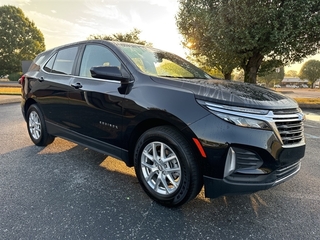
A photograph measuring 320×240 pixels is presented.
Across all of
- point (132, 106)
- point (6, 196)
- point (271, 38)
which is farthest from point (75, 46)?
point (271, 38)

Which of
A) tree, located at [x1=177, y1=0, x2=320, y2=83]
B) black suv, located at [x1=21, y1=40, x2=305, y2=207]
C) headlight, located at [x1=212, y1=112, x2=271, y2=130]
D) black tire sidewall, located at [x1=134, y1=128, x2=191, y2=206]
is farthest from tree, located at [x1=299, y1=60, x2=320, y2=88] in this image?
black tire sidewall, located at [x1=134, y1=128, x2=191, y2=206]

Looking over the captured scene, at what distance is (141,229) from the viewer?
195 centimetres

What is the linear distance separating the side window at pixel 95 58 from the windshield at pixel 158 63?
18cm

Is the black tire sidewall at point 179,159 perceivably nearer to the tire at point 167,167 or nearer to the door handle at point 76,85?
the tire at point 167,167

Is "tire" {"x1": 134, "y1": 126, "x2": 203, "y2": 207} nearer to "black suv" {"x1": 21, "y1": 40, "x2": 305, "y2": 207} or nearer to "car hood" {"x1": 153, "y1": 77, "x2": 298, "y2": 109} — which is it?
"black suv" {"x1": 21, "y1": 40, "x2": 305, "y2": 207}

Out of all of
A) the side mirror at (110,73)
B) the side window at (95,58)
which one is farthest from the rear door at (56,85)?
the side mirror at (110,73)

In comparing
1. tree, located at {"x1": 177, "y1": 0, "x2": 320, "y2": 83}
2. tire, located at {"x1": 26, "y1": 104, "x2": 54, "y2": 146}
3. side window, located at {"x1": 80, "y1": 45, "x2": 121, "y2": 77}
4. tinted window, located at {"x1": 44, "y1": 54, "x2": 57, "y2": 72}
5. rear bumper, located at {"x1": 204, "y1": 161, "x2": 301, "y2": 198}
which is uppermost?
tree, located at {"x1": 177, "y1": 0, "x2": 320, "y2": 83}

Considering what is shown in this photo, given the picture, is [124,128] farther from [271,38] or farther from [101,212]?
[271,38]

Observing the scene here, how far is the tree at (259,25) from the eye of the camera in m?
9.18

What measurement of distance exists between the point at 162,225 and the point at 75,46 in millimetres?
2769

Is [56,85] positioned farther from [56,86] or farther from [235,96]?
[235,96]

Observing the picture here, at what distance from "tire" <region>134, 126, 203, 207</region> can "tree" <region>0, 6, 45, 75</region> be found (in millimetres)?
43142

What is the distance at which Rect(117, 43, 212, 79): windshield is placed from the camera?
9.08 ft

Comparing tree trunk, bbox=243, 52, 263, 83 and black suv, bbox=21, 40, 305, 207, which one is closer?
black suv, bbox=21, 40, 305, 207
